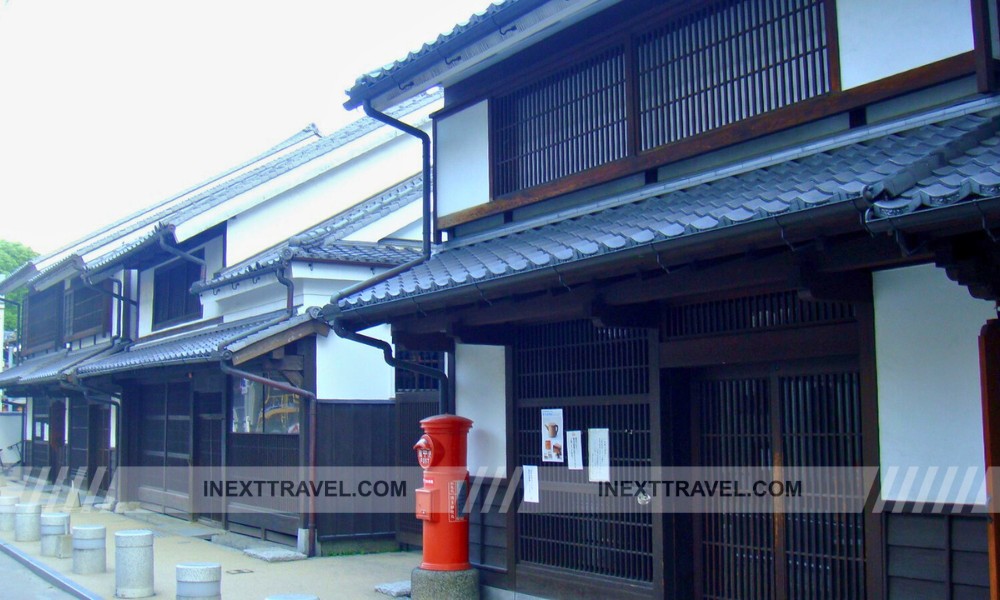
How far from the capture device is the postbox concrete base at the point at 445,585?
10.1 metres

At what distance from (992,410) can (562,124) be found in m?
5.80

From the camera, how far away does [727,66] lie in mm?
8297

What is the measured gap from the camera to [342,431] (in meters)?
14.6

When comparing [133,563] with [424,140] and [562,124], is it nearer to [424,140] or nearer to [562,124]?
[424,140]

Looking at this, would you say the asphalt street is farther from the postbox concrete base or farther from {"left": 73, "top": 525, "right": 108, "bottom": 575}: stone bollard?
the postbox concrete base

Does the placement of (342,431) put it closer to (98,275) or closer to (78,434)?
(98,275)

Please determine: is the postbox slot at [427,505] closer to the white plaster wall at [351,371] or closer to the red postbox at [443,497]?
the red postbox at [443,497]

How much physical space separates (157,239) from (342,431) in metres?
6.01

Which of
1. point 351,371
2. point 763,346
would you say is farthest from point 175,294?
point 763,346

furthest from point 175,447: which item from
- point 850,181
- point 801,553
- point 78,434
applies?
point 850,181

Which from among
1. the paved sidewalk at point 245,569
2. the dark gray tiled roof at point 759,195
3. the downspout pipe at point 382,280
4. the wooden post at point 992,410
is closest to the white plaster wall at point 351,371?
the paved sidewalk at point 245,569

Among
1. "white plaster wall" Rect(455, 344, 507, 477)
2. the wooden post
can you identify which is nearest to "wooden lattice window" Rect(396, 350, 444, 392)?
"white plaster wall" Rect(455, 344, 507, 477)

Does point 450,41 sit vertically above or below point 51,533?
above

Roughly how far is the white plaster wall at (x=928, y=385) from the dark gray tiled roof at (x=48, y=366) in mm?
19144
